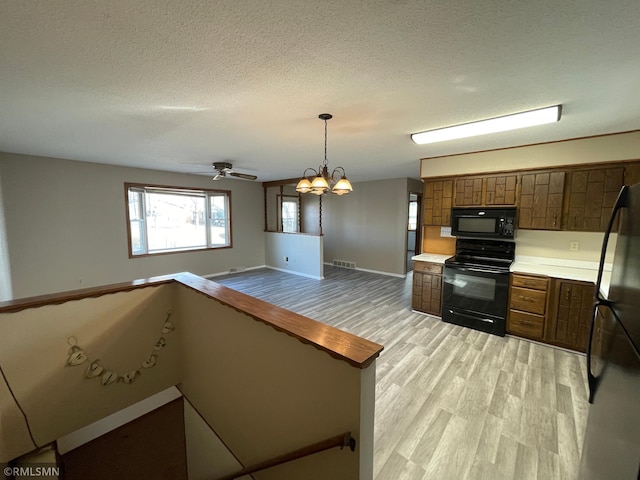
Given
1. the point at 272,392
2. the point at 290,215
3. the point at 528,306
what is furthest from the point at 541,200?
the point at 290,215

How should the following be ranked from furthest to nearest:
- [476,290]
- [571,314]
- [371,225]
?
[371,225], [476,290], [571,314]

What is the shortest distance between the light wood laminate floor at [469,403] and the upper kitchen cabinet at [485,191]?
5.90 feet

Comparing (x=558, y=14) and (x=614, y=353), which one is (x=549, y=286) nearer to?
(x=614, y=353)

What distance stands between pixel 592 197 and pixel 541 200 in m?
0.45

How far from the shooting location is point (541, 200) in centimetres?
324

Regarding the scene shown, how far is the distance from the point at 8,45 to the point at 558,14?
273 centimetres

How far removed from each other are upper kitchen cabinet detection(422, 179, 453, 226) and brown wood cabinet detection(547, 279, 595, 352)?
1.56 m

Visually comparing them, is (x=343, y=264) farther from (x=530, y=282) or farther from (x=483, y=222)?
(x=530, y=282)

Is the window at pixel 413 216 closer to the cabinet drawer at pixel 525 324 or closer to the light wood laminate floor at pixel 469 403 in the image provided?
the light wood laminate floor at pixel 469 403

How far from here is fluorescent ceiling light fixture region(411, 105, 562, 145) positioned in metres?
2.18

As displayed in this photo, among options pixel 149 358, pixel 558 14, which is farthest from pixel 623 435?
pixel 149 358

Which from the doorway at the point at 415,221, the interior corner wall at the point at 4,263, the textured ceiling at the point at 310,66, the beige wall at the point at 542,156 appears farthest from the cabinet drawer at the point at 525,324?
the interior corner wall at the point at 4,263

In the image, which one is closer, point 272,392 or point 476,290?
point 272,392

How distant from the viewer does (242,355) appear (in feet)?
5.62
